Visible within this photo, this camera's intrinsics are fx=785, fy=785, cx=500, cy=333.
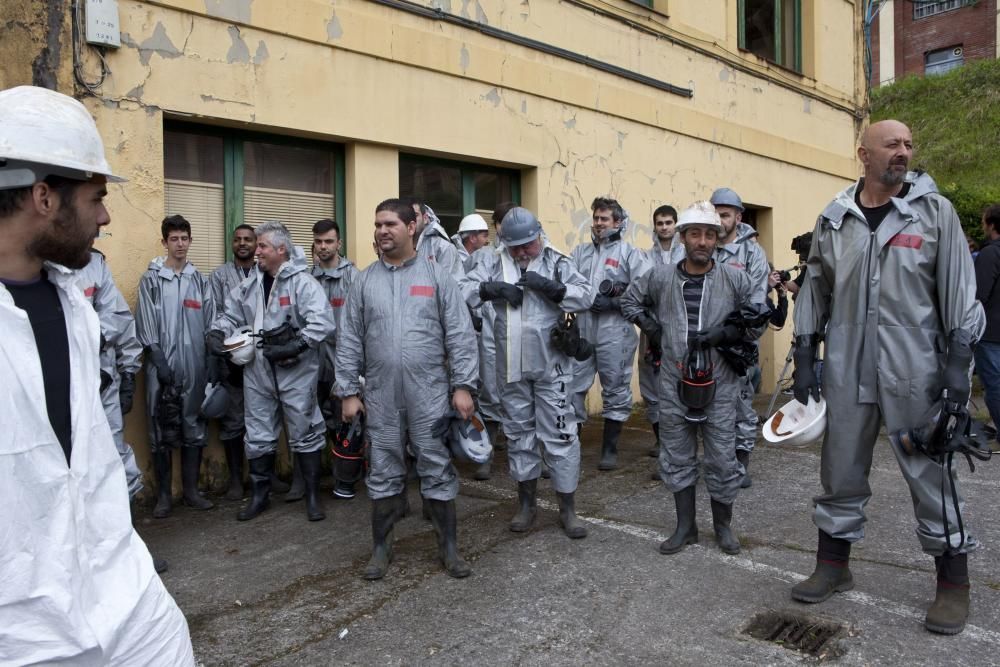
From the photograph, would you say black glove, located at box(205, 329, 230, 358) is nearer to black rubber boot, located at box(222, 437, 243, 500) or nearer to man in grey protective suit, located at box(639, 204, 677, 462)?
black rubber boot, located at box(222, 437, 243, 500)

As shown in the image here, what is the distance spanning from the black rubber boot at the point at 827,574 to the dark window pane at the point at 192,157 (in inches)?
203

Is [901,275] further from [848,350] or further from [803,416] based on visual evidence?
[803,416]

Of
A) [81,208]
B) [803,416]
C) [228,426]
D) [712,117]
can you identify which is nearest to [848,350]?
[803,416]

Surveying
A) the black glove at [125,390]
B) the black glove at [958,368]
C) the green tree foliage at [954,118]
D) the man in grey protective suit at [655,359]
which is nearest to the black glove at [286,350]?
the black glove at [125,390]

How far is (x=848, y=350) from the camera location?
363cm

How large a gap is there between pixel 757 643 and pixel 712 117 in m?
8.44

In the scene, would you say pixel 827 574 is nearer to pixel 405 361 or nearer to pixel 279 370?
pixel 405 361

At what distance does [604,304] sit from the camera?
6660 millimetres

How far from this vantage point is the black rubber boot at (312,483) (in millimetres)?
5316

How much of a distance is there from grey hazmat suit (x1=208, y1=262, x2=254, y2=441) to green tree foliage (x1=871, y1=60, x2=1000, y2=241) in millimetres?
19103

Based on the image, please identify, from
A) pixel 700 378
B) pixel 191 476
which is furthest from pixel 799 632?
pixel 191 476

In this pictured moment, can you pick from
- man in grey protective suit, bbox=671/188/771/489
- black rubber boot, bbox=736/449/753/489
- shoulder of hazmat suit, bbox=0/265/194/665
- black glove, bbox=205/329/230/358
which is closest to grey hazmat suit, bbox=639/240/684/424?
man in grey protective suit, bbox=671/188/771/489

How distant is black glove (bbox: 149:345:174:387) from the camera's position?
5.25 m

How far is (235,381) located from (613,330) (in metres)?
3.15
